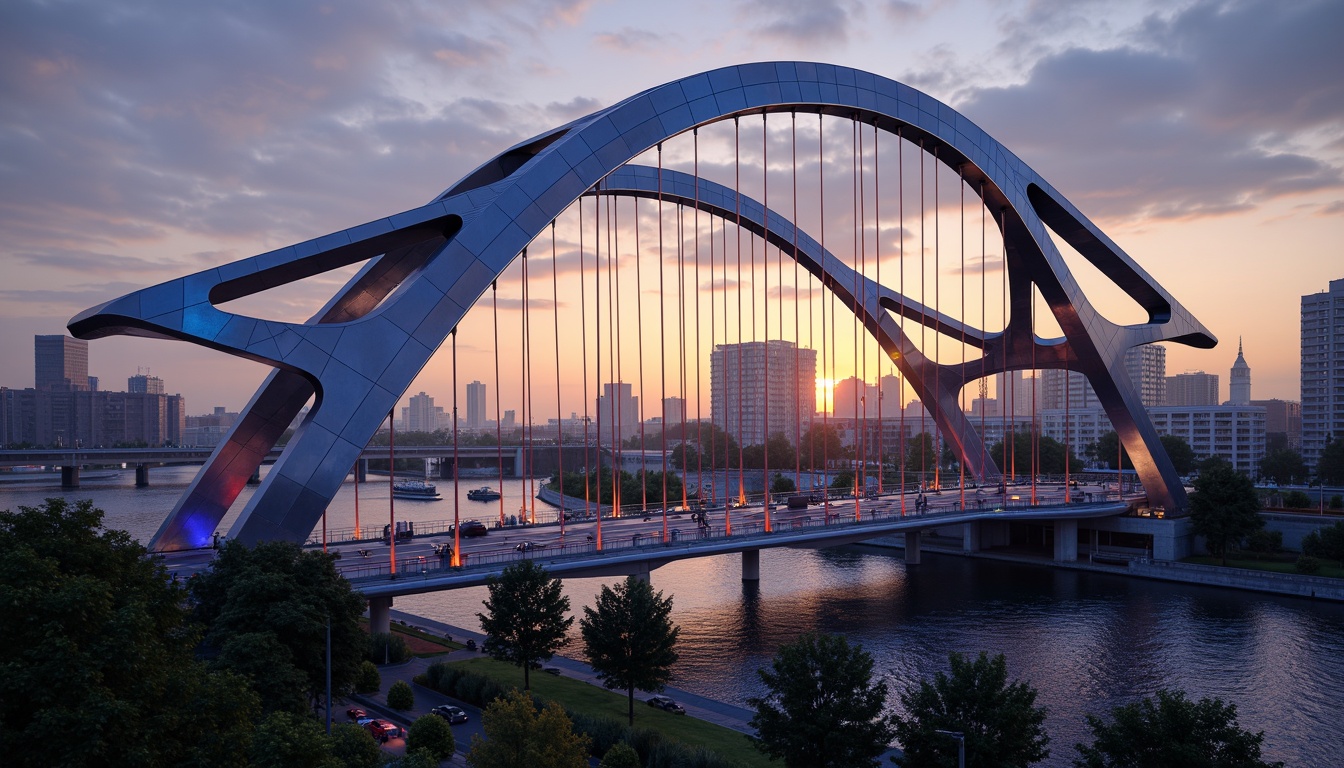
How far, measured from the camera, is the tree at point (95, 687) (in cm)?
1017

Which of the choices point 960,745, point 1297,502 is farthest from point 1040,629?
point 1297,502

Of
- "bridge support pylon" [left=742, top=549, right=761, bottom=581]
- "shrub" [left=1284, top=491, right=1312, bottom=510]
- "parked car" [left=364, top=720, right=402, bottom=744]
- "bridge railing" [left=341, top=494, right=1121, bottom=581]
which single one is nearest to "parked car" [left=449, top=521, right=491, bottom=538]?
"bridge railing" [left=341, top=494, right=1121, bottom=581]

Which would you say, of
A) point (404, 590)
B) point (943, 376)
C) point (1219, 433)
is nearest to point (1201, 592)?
point (943, 376)

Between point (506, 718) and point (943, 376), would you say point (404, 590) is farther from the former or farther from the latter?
point (943, 376)

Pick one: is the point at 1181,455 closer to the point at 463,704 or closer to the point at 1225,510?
the point at 1225,510

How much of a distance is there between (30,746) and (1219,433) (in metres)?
115

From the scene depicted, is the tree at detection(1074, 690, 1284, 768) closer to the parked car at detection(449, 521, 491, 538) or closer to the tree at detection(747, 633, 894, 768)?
the tree at detection(747, 633, 894, 768)

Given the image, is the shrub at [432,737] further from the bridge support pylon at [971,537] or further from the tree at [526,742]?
the bridge support pylon at [971,537]

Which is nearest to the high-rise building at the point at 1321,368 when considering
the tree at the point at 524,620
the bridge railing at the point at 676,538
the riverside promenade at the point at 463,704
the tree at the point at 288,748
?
the bridge railing at the point at 676,538

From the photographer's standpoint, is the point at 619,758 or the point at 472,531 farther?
the point at 472,531

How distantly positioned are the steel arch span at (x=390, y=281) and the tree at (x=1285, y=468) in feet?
196

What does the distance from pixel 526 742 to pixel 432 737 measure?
495 cm

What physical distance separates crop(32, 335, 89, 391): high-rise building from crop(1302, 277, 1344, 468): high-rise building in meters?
202

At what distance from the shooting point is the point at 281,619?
17.1m
